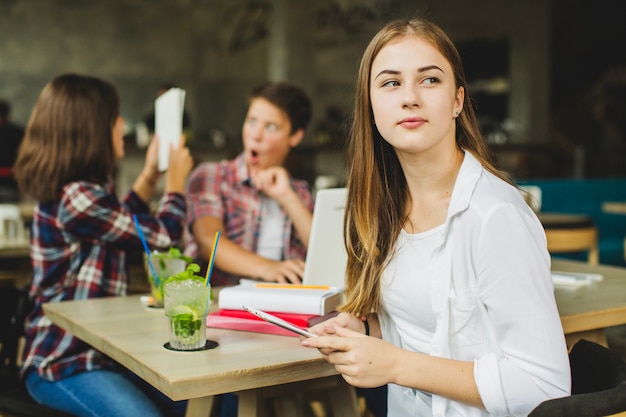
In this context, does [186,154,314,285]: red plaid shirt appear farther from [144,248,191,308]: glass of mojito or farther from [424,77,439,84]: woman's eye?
[424,77,439,84]: woman's eye

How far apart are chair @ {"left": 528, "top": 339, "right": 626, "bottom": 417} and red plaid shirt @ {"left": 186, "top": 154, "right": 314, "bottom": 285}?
1.32 m

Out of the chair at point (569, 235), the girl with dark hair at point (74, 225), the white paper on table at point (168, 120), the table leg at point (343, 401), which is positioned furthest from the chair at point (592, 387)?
the chair at point (569, 235)

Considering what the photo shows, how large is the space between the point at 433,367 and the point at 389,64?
1.83ft

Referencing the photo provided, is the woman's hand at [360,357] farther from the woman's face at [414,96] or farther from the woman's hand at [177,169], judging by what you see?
the woman's hand at [177,169]

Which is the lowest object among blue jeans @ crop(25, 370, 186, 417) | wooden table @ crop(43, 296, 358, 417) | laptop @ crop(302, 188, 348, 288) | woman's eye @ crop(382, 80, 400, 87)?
blue jeans @ crop(25, 370, 186, 417)

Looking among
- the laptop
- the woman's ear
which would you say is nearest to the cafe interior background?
the laptop

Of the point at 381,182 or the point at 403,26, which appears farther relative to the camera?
the point at 381,182

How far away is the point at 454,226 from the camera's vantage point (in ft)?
4.35

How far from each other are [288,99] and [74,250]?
38.3 inches

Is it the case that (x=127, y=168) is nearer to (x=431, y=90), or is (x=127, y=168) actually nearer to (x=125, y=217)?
(x=125, y=217)

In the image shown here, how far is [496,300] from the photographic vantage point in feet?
3.96

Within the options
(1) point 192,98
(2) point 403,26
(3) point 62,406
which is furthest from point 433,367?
(1) point 192,98

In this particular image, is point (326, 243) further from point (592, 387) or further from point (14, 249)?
point (14, 249)

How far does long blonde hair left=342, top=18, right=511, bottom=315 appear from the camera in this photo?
1438mm
